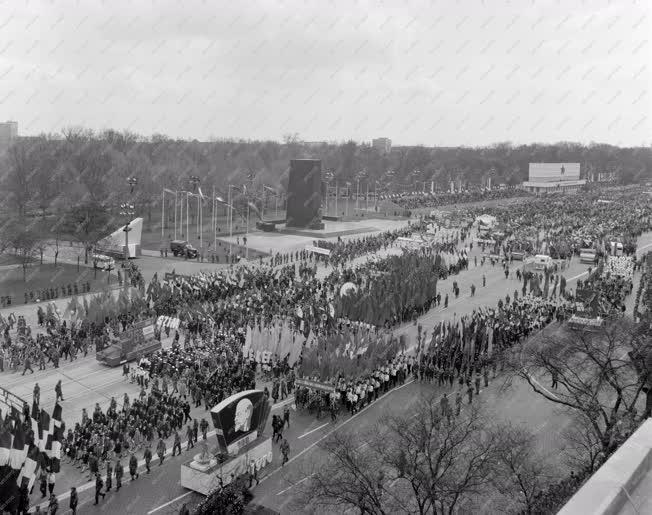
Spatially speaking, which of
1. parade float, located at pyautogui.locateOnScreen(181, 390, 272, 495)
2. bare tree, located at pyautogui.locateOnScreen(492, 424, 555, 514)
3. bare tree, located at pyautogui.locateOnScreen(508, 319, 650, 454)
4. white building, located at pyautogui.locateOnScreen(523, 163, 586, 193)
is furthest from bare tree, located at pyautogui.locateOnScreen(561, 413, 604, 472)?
white building, located at pyautogui.locateOnScreen(523, 163, 586, 193)

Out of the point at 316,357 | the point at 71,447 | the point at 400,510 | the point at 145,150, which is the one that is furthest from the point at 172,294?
the point at 145,150

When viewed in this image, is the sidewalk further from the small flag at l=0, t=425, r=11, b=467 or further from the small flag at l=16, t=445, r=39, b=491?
the small flag at l=0, t=425, r=11, b=467

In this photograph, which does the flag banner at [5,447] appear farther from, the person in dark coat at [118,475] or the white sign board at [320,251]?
the white sign board at [320,251]

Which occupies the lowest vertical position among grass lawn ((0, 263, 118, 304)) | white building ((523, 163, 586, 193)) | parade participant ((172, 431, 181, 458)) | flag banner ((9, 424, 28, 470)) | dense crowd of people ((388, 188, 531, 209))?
parade participant ((172, 431, 181, 458))

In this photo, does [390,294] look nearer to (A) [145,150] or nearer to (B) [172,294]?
(B) [172,294]

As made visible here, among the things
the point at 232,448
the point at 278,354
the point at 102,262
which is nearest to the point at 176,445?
the point at 232,448

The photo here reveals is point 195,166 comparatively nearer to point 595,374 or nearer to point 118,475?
point 595,374

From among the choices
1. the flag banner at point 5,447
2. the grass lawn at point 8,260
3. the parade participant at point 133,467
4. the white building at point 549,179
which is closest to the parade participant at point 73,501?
the flag banner at point 5,447
